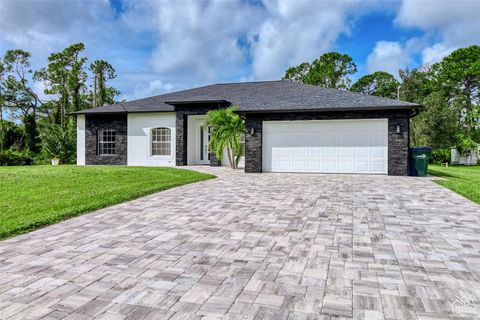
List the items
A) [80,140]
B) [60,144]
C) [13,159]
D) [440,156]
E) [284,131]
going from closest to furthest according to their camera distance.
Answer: [284,131] < [80,140] < [60,144] < [13,159] < [440,156]

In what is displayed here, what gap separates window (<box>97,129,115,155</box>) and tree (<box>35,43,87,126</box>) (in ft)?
46.4

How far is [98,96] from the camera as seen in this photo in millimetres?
31484

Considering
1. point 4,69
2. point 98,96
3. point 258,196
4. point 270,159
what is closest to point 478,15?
point 270,159

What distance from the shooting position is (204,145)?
1888cm

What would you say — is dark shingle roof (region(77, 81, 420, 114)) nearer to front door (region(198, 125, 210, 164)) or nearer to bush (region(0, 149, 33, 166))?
front door (region(198, 125, 210, 164))

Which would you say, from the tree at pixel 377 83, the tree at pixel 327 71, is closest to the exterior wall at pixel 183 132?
the tree at pixel 327 71

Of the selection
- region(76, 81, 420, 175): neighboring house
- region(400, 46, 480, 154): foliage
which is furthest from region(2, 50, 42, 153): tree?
region(400, 46, 480, 154): foliage

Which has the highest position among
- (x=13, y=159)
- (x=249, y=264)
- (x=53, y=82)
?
(x=53, y=82)

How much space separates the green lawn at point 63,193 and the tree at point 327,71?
24393 mm

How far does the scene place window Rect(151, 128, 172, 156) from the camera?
1820 cm

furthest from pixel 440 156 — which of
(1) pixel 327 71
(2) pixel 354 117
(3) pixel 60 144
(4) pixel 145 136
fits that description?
(3) pixel 60 144

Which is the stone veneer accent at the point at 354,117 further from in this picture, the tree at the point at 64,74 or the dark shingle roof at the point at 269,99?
the tree at the point at 64,74

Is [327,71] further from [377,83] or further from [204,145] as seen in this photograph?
[204,145]

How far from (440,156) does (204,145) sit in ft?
57.0
